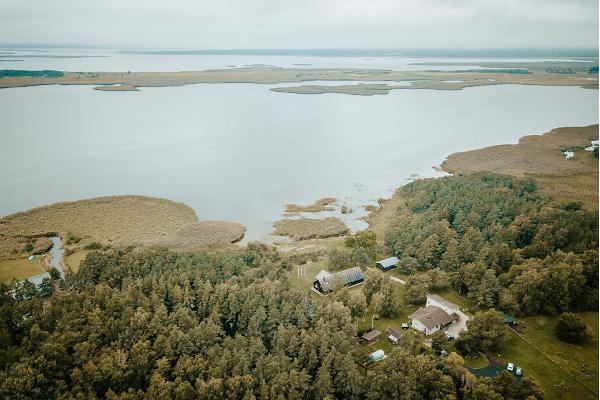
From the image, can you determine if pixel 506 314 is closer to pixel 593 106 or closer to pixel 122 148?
pixel 122 148

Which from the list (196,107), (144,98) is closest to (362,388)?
(196,107)

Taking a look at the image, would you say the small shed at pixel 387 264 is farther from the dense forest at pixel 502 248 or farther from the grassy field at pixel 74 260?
the grassy field at pixel 74 260

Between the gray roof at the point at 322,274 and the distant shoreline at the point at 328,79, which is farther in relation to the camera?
the distant shoreline at the point at 328,79

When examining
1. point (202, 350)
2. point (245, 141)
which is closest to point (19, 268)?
point (202, 350)

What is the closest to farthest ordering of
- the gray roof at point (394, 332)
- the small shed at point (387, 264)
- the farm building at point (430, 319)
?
the gray roof at point (394, 332), the farm building at point (430, 319), the small shed at point (387, 264)

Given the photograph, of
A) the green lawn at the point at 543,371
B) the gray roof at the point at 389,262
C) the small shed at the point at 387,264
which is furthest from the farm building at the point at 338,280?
the green lawn at the point at 543,371

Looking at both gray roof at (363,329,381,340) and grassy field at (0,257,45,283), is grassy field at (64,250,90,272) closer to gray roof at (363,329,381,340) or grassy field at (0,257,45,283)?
grassy field at (0,257,45,283)
